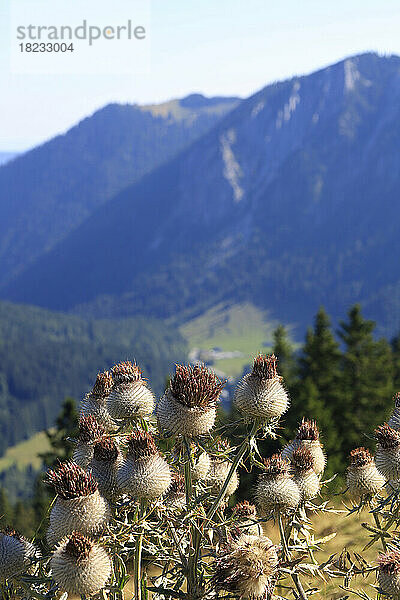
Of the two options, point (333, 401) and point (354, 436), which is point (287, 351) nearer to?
point (333, 401)

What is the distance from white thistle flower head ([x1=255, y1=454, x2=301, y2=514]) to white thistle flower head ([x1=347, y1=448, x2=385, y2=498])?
1513 millimetres

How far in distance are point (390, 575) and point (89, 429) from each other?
427cm

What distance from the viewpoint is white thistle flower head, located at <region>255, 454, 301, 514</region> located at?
8156mm

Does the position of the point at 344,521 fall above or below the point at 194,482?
below

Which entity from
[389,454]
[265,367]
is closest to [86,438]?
[265,367]

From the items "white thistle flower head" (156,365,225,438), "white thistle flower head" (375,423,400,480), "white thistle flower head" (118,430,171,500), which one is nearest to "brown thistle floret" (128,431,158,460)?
"white thistle flower head" (118,430,171,500)

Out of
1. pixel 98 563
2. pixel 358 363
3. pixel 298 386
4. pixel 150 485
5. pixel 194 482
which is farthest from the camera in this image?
pixel 358 363

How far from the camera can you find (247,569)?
20.2 feet

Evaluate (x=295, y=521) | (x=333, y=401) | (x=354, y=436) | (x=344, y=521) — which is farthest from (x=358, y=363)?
(x=295, y=521)

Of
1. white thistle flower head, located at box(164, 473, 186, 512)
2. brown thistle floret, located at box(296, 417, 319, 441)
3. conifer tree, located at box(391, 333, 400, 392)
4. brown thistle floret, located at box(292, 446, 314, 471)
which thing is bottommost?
conifer tree, located at box(391, 333, 400, 392)

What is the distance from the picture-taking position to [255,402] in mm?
7863

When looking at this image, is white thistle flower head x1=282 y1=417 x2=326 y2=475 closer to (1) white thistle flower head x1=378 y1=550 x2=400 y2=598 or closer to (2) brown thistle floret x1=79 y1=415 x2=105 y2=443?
(1) white thistle flower head x1=378 y1=550 x2=400 y2=598

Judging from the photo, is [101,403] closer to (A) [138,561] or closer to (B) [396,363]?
(A) [138,561]

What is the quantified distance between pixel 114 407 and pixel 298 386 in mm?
38678
